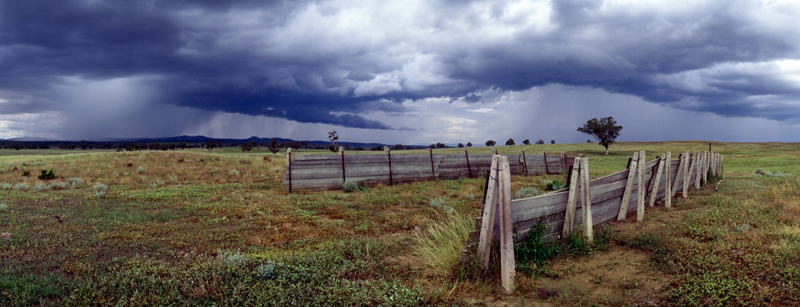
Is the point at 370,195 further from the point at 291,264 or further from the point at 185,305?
the point at 185,305

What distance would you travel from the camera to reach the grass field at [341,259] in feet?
18.2

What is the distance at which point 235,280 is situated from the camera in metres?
6.11

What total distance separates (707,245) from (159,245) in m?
10.6

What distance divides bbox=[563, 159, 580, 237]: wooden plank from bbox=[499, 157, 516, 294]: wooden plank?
7.30ft

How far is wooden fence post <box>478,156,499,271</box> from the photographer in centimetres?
621

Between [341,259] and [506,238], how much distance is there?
2.95 metres

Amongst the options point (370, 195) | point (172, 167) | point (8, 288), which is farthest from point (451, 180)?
point (172, 167)

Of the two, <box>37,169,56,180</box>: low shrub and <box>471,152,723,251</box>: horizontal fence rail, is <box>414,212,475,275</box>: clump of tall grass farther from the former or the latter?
<box>37,169,56,180</box>: low shrub

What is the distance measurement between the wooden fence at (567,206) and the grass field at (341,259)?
1.47ft

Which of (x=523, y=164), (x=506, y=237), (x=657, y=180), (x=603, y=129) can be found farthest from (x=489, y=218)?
(x=603, y=129)

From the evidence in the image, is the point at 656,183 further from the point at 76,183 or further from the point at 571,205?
the point at 76,183

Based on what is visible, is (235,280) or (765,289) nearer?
(765,289)

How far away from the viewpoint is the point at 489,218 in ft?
20.5

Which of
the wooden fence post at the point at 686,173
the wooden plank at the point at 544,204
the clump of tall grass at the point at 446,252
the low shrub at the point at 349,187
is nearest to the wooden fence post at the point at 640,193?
the wooden plank at the point at 544,204
